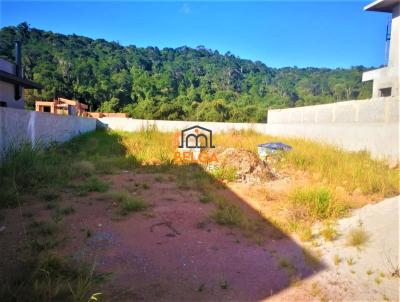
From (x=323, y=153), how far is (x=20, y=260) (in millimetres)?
7466

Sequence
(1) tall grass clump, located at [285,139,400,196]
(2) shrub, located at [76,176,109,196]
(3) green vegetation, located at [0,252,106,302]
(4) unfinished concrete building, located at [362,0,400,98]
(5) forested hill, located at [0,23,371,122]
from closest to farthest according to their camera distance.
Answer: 1. (3) green vegetation, located at [0,252,106,302]
2. (2) shrub, located at [76,176,109,196]
3. (1) tall grass clump, located at [285,139,400,196]
4. (4) unfinished concrete building, located at [362,0,400,98]
5. (5) forested hill, located at [0,23,371,122]

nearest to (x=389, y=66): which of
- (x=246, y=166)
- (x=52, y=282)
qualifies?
(x=246, y=166)

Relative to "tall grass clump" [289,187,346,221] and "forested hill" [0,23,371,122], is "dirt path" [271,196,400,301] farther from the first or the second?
"forested hill" [0,23,371,122]

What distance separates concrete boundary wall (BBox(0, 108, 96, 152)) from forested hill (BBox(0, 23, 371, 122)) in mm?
22719

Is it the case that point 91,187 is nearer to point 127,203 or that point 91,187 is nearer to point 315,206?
point 127,203

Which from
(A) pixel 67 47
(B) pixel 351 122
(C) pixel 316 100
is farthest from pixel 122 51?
(B) pixel 351 122

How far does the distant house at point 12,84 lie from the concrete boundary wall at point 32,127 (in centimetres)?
194

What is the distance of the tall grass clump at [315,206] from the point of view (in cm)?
408

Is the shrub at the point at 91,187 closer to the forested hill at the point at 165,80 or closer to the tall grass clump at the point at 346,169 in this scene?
the tall grass clump at the point at 346,169

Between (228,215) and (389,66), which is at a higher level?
(389,66)

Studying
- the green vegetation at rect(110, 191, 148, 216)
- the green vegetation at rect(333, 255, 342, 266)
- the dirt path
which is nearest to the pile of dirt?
the dirt path

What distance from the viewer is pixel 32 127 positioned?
6.77 metres

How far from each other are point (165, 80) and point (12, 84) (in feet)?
130

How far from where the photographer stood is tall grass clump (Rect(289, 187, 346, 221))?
4078mm
